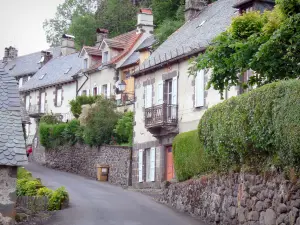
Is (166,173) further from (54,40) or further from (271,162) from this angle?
(54,40)

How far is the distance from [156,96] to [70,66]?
21.9 m

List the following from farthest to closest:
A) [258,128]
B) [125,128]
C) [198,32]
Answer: [125,128], [198,32], [258,128]

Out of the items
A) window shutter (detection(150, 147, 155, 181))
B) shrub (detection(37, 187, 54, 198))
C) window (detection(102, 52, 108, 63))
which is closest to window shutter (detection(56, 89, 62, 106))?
window (detection(102, 52, 108, 63))

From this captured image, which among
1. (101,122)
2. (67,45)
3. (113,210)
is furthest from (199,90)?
(67,45)

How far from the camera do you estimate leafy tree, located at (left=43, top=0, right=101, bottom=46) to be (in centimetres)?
6744

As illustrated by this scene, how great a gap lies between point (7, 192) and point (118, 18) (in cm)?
4122

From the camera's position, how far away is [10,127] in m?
19.3

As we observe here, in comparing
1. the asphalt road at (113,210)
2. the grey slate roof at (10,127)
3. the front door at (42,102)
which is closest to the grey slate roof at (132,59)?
the front door at (42,102)

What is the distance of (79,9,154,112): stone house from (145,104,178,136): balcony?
11013 millimetres

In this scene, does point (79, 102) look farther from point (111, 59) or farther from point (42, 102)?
point (42, 102)

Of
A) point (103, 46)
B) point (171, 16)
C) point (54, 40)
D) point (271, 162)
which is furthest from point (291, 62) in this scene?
point (54, 40)

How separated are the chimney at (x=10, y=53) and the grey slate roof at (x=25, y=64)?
1369 millimetres

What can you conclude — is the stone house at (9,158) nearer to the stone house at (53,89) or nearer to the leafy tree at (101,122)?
the leafy tree at (101,122)

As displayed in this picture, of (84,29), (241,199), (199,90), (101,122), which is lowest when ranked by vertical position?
(241,199)
